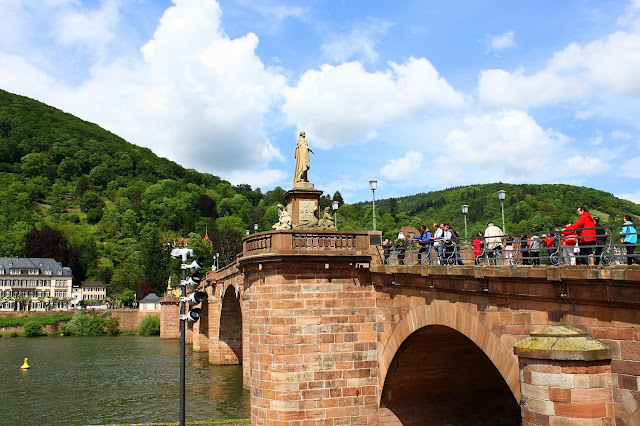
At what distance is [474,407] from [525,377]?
10403 mm

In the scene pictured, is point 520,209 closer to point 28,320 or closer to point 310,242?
point 310,242

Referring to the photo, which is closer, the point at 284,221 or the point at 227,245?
the point at 284,221

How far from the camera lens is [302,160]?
23.2 meters

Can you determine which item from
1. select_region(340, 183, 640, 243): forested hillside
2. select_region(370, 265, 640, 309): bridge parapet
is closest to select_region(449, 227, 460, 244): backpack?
select_region(370, 265, 640, 309): bridge parapet

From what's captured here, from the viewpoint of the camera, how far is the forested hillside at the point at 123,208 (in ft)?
346

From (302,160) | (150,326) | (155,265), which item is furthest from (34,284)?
(302,160)

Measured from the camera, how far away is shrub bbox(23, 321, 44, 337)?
260ft

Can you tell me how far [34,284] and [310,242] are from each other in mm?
101461

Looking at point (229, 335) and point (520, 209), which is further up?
point (520, 209)

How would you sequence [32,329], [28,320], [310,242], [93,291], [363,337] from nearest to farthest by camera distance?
[310,242] < [363,337] < [32,329] < [28,320] < [93,291]

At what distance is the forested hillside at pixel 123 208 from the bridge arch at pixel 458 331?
5188cm

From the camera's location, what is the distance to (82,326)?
80062mm

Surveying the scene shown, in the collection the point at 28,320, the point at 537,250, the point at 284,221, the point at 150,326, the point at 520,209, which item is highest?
the point at 520,209

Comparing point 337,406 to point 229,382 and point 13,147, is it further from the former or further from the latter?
point 13,147
